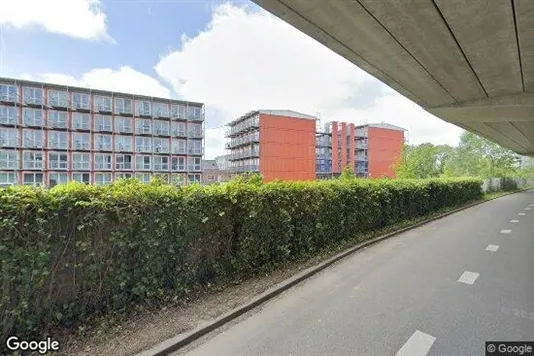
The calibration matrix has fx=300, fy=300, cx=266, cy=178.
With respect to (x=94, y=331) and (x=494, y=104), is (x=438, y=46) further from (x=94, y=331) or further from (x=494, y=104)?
(x=94, y=331)

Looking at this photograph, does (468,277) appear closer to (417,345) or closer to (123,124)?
(417,345)

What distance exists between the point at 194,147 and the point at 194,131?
3.02 metres

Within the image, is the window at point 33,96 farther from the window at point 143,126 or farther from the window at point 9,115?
the window at point 143,126

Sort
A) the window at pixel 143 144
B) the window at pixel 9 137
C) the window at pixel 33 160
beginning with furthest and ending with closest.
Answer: the window at pixel 143 144 < the window at pixel 9 137 < the window at pixel 33 160

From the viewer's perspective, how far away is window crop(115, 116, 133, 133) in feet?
156

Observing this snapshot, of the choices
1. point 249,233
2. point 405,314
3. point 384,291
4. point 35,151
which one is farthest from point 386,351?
point 35,151

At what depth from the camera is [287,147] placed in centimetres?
6244

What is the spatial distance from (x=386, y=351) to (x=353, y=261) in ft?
11.1

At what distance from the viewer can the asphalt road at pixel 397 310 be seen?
10.8 ft

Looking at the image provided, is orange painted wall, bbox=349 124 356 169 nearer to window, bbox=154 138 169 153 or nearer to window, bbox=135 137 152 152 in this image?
window, bbox=154 138 169 153

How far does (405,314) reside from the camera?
13.2 ft

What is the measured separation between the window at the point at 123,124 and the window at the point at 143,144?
6.32 feet

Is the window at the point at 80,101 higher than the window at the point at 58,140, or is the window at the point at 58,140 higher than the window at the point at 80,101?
the window at the point at 80,101

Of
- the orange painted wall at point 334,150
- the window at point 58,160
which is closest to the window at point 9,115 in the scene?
the window at point 58,160
